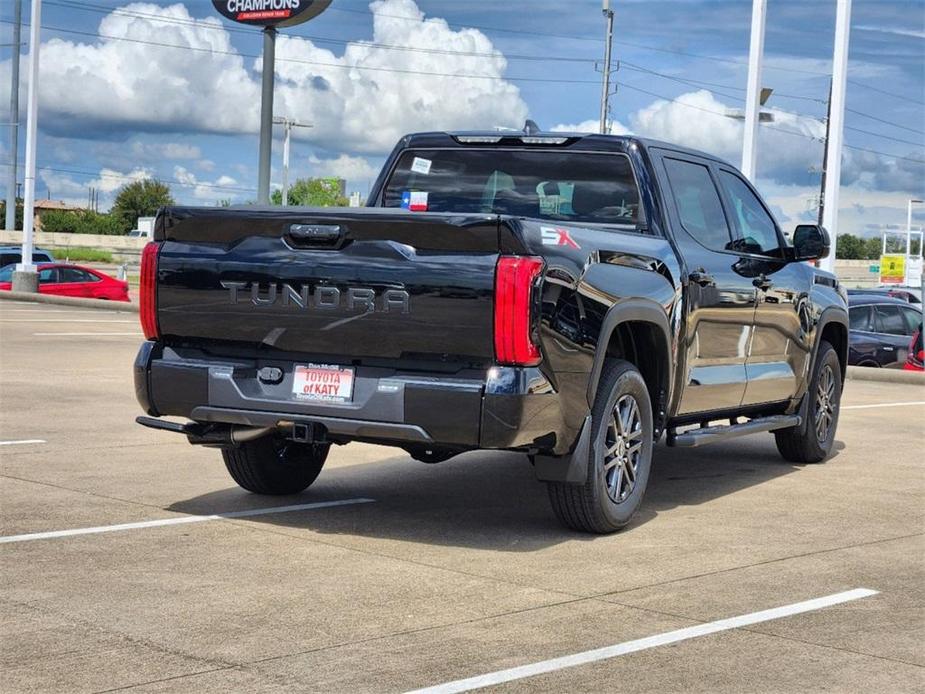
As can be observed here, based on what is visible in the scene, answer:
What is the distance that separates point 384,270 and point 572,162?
2203 mm

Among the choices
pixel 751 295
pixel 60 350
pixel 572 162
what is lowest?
pixel 60 350

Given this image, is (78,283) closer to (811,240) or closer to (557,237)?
(811,240)

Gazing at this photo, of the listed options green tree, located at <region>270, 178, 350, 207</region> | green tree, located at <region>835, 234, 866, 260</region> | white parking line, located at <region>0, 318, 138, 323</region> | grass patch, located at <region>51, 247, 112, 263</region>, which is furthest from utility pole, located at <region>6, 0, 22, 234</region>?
green tree, located at <region>835, 234, 866, 260</region>

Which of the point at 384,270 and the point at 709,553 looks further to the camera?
the point at 709,553

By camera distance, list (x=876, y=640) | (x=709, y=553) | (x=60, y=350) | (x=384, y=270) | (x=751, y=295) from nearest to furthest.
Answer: (x=876, y=640), (x=384, y=270), (x=709, y=553), (x=751, y=295), (x=60, y=350)

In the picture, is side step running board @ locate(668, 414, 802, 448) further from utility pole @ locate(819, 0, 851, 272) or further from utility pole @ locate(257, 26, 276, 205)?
utility pole @ locate(257, 26, 276, 205)

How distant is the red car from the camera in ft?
115

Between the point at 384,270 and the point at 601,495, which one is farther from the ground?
the point at 384,270

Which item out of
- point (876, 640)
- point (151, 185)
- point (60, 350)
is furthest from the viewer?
point (151, 185)

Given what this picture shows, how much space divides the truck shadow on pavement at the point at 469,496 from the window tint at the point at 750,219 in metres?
1.58

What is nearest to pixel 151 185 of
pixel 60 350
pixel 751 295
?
pixel 60 350

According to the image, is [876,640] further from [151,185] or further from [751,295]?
[151,185]

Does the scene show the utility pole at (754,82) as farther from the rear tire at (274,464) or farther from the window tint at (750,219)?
the rear tire at (274,464)

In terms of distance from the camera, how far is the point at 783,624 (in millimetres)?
5621
